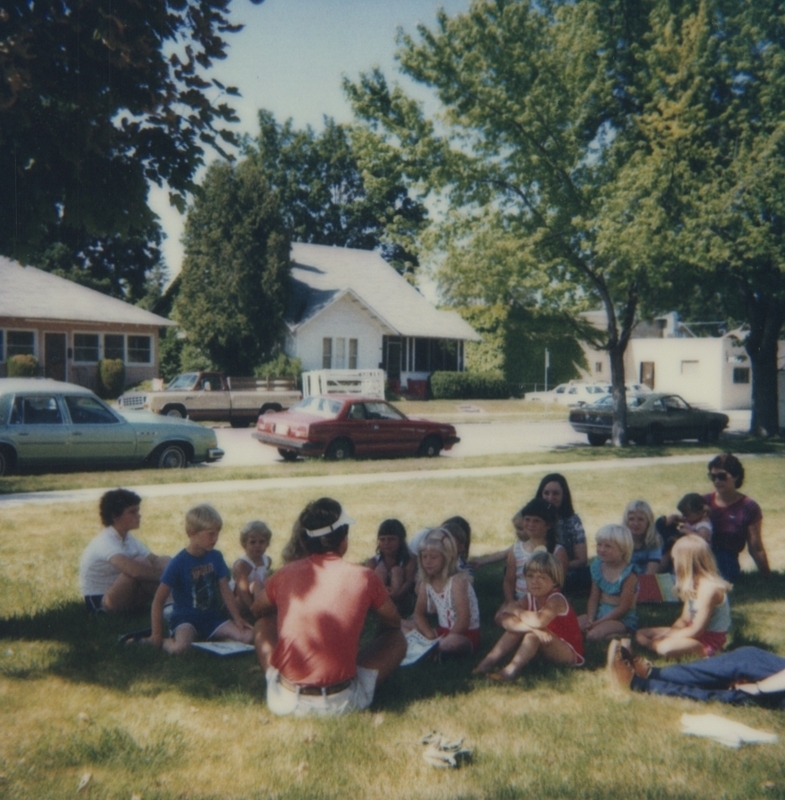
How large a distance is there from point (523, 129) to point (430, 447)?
7.69 m

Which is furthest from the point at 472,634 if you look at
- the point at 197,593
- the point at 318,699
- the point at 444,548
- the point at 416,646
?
the point at 197,593

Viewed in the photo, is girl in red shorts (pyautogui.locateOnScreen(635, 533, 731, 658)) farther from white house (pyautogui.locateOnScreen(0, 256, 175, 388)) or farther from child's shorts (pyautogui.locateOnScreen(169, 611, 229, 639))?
white house (pyautogui.locateOnScreen(0, 256, 175, 388))

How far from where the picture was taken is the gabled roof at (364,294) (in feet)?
131

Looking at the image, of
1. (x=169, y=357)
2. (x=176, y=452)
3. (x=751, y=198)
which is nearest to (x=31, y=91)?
(x=176, y=452)

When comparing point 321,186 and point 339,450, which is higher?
point 321,186

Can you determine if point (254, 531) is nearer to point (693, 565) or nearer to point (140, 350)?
point (693, 565)

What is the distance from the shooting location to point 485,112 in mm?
19797

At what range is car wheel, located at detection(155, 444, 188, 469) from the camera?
15.3 metres

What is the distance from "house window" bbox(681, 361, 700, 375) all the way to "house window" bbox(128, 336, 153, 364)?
31259 mm

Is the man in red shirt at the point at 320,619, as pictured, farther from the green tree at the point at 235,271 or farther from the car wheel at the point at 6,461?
the green tree at the point at 235,271

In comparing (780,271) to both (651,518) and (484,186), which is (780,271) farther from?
(651,518)

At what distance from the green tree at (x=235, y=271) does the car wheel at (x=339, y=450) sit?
1930 cm

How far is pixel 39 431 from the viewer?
13906 mm

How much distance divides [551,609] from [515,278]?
15.7m
